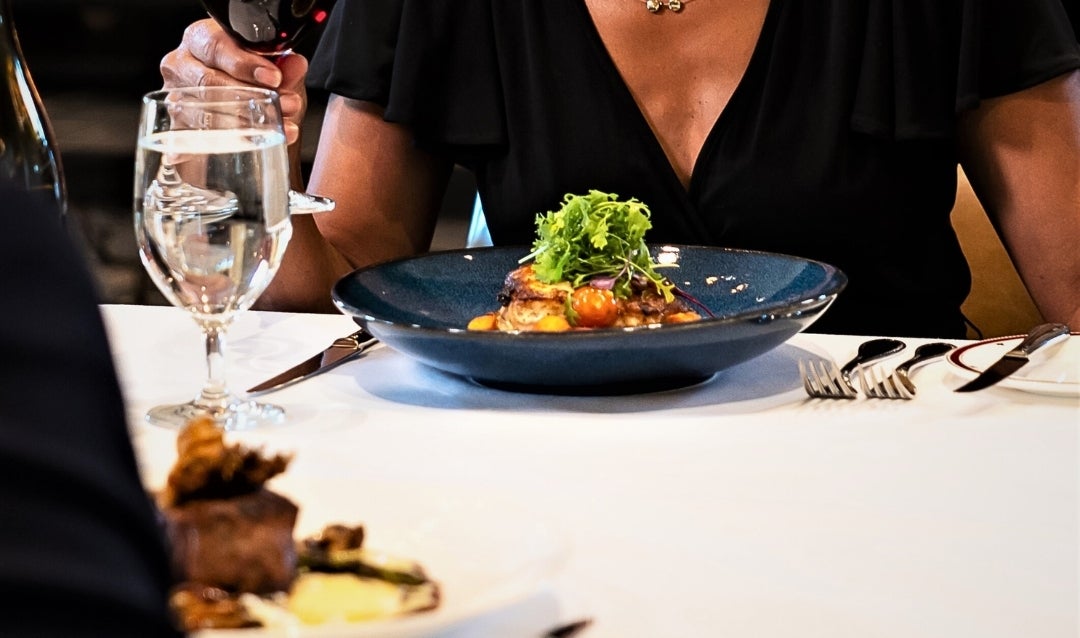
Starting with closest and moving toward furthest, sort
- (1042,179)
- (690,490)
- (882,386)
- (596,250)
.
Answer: (690,490), (882,386), (596,250), (1042,179)

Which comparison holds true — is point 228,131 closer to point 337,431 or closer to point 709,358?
point 337,431

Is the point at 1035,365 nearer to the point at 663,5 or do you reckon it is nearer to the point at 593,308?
the point at 593,308

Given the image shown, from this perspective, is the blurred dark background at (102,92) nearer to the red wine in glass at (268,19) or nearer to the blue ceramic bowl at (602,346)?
the red wine in glass at (268,19)

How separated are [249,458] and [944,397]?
0.63 m

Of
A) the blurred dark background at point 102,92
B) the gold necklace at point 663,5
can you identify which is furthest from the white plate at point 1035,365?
the blurred dark background at point 102,92

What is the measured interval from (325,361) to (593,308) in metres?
0.23

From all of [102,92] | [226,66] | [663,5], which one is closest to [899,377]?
[226,66]

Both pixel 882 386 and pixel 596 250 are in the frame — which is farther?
pixel 596 250

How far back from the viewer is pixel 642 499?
78cm

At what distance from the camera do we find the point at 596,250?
3.82 feet

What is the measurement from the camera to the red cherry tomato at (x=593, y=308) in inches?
42.5

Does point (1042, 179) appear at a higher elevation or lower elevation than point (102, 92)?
higher

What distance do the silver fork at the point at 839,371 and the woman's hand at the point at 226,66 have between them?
1.80ft

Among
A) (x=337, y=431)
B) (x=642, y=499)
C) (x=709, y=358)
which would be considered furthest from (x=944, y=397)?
(x=337, y=431)
